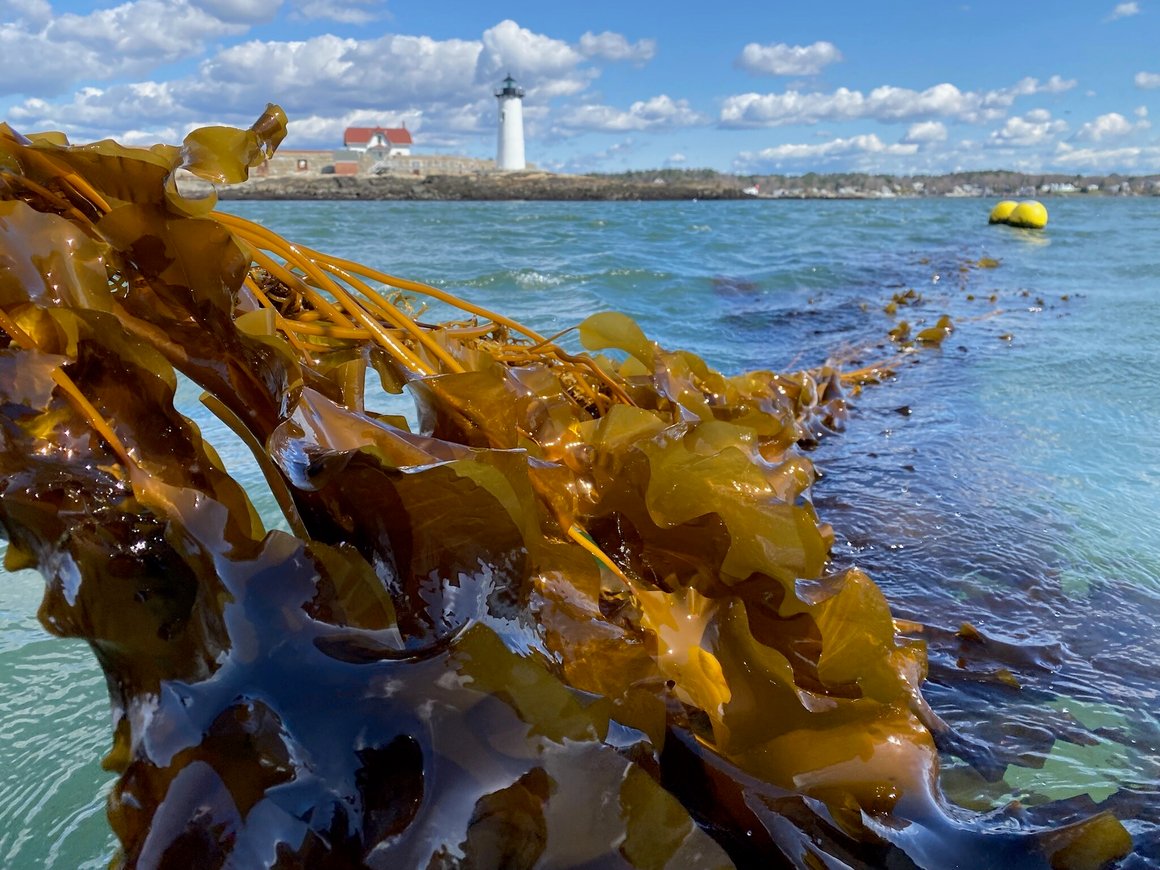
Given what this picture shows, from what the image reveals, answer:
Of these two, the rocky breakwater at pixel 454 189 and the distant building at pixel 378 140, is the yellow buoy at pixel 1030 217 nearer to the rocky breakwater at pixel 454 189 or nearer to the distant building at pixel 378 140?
the rocky breakwater at pixel 454 189

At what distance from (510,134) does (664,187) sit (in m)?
10.9

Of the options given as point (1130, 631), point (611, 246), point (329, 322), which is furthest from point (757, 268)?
point (329, 322)

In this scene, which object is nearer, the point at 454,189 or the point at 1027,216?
the point at 1027,216

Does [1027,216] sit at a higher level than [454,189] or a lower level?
lower

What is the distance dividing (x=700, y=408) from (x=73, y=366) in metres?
1.10

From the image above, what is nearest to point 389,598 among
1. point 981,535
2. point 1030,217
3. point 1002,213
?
point 981,535

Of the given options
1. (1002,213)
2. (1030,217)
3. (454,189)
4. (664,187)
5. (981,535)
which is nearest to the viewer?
(981,535)

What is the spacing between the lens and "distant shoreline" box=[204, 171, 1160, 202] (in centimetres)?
4009

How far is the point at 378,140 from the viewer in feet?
196

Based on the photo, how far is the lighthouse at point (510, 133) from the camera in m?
50.7

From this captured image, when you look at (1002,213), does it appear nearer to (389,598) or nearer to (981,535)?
(981,535)

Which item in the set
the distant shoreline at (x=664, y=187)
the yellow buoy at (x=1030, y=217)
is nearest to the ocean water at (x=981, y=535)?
the yellow buoy at (x=1030, y=217)

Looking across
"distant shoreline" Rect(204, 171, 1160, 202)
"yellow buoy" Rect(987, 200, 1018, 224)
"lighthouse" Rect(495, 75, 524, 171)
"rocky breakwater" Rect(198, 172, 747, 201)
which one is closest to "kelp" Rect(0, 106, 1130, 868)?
"yellow buoy" Rect(987, 200, 1018, 224)

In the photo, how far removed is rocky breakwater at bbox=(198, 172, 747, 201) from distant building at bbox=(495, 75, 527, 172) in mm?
1557
